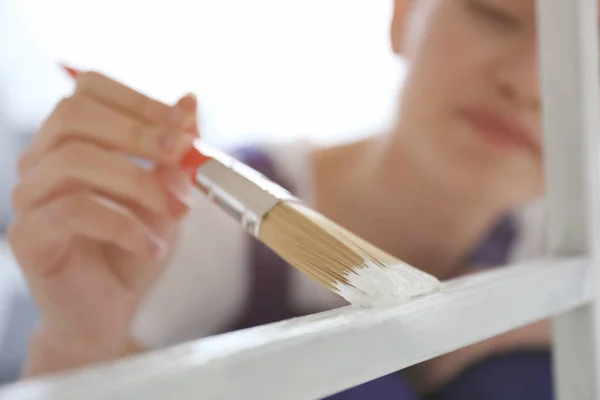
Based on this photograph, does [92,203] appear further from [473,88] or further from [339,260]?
[473,88]

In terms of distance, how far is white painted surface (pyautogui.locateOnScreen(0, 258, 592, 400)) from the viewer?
113 millimetres

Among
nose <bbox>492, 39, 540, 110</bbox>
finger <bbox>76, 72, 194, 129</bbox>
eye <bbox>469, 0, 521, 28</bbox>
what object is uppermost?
eye <bbox>469, 0, 521, 28</bbox>

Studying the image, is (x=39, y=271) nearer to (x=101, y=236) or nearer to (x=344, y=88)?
(x=101, y=236)

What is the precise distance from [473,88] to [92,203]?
0.81ft

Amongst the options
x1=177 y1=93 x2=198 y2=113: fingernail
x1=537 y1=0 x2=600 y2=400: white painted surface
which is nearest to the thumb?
x1=177 y1=93 x2=198 y2=113: fingernail

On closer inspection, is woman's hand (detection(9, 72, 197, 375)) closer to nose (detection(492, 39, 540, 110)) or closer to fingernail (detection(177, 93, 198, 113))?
fingernail (detection(177, 93, 198, 113))

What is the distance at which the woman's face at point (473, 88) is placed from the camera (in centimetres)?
35

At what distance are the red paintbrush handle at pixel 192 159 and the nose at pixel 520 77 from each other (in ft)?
0.72

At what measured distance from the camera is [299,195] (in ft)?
1.11

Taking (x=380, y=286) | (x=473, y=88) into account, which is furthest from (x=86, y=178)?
(x=473, y=88)

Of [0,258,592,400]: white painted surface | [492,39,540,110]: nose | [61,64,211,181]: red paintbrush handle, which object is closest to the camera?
[0,258,592,400]: white painted surface

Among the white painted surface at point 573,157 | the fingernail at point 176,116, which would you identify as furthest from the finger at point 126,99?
the white painted surface at point 573,157

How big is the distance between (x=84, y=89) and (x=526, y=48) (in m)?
0.26

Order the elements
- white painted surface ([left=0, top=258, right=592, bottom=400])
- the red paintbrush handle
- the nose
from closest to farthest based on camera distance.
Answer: white painted surface ([left=0, top=258, right=592, bottom=400]) → the red paintbrush handle → the nose
